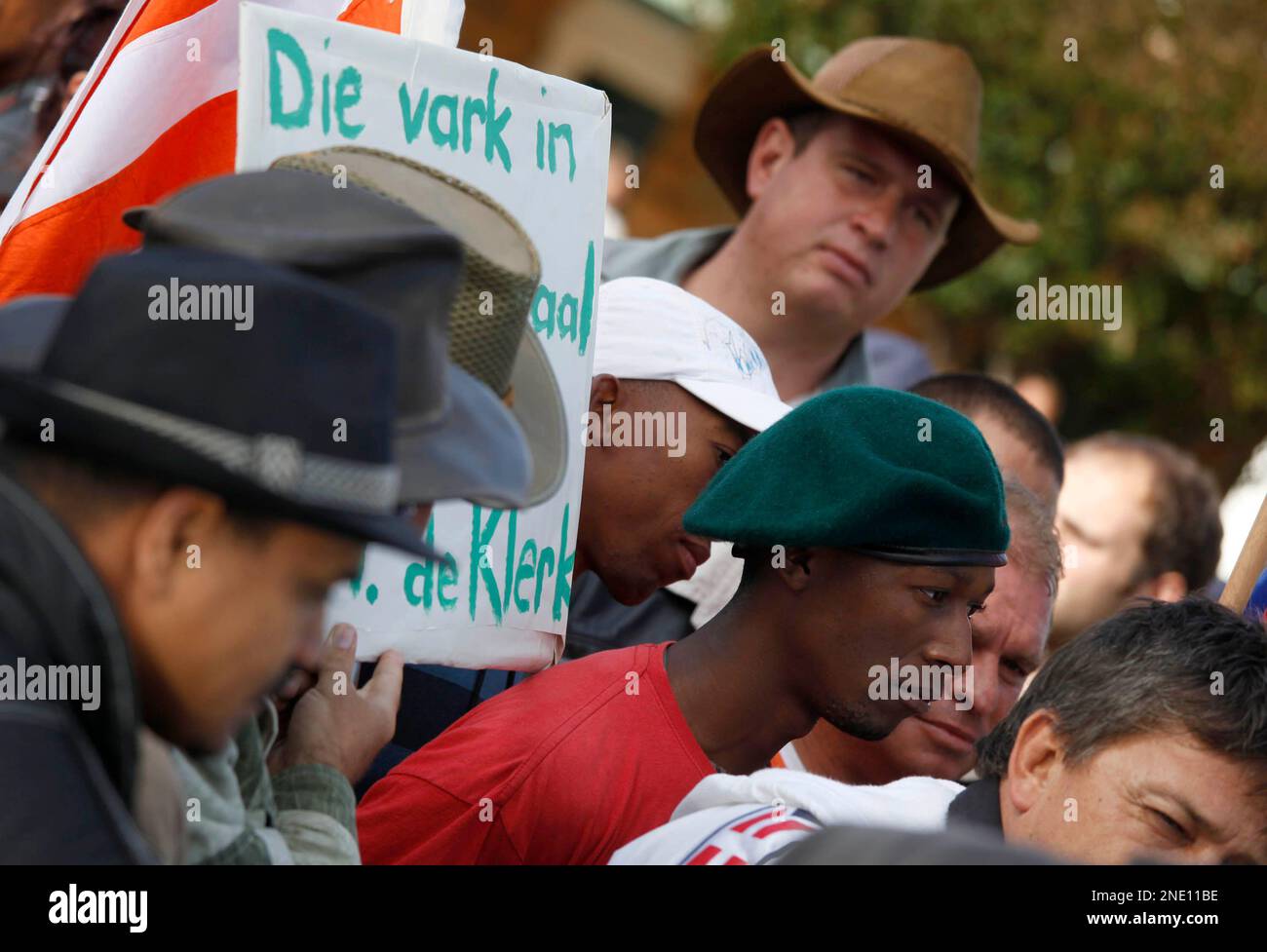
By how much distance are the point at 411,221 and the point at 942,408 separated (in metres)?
1.22

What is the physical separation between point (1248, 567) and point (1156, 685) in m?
0.84

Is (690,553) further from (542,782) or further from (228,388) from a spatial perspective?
(228,388)

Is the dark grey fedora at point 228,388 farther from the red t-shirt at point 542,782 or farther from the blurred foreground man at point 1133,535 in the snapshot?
the blurred foreground man at point 1133,535

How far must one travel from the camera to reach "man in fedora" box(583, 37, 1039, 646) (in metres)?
4.51

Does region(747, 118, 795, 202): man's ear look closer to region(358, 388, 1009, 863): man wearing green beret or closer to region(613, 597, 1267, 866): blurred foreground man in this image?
region(358, 388, 1009, 863): man wearing green beret

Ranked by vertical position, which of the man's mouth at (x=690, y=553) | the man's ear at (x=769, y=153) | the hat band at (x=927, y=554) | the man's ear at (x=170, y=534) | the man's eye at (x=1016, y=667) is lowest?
the man's eye at (x=1016, y=667)

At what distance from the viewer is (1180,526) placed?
17.1 feet

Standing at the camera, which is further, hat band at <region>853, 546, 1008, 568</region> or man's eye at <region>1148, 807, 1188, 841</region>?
hat band at <region>853, 546, 1008, 568</region>

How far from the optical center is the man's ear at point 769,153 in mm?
4836

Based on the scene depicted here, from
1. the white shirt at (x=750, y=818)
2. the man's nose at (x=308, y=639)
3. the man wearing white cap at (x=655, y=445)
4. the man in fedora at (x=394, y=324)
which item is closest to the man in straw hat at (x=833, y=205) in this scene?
the man wearing white cap at (x=655, y=445)

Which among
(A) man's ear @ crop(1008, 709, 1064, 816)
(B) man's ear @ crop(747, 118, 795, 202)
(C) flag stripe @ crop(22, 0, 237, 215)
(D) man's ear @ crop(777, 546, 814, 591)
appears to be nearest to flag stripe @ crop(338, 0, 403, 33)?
(C) flag stripe @ crop(22, 0, 237, 215)

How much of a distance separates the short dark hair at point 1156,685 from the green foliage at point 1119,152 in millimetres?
7083
